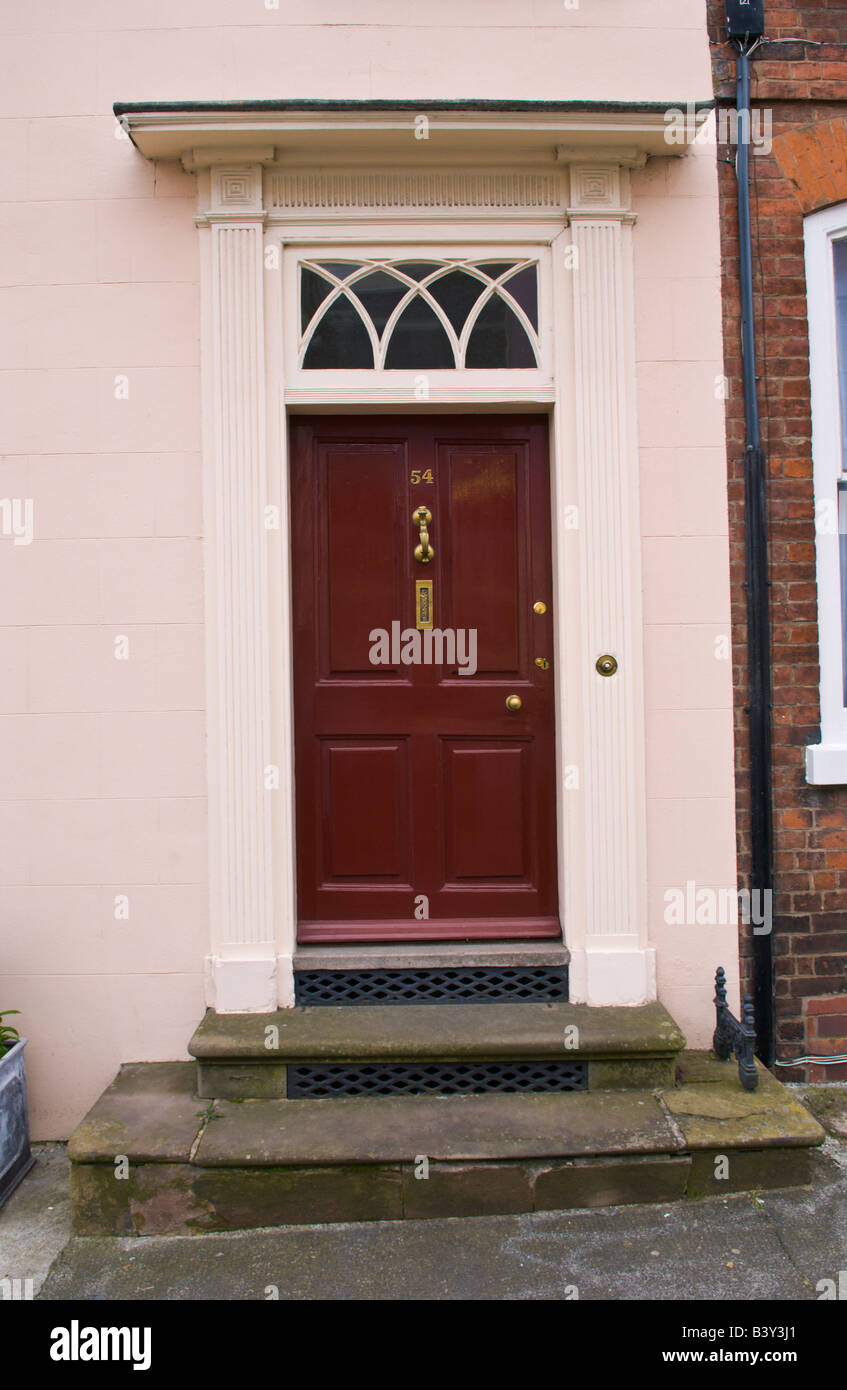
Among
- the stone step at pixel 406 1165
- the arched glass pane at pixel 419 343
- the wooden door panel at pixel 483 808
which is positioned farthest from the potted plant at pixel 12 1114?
the arched glass pane at pixel 419 343

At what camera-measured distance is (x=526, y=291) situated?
3871mm

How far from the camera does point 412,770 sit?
13.0ft

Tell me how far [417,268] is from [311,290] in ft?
1.41

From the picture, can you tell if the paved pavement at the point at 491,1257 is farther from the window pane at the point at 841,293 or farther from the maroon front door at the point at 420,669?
the window pane at the point at 841,293

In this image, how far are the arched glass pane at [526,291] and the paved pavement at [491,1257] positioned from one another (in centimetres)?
324

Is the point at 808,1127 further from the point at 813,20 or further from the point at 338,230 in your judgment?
the point at 813,20

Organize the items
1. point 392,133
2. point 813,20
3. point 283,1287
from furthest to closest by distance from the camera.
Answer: point 813,20, point 392,133, point 283,1287

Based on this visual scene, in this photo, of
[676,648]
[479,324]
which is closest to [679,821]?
[676,648]

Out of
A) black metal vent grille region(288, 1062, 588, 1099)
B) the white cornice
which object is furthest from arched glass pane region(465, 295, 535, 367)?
black metal vent grille region(288, 1062, 588, 1099)

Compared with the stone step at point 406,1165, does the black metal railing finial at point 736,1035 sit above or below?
above

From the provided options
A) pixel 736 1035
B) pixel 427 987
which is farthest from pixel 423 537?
pixel 736 1035

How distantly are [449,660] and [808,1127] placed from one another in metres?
2.09

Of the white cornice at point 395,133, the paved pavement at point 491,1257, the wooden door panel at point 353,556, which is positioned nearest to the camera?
the paved pavement at point 491,1257

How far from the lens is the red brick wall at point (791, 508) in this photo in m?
3.88
